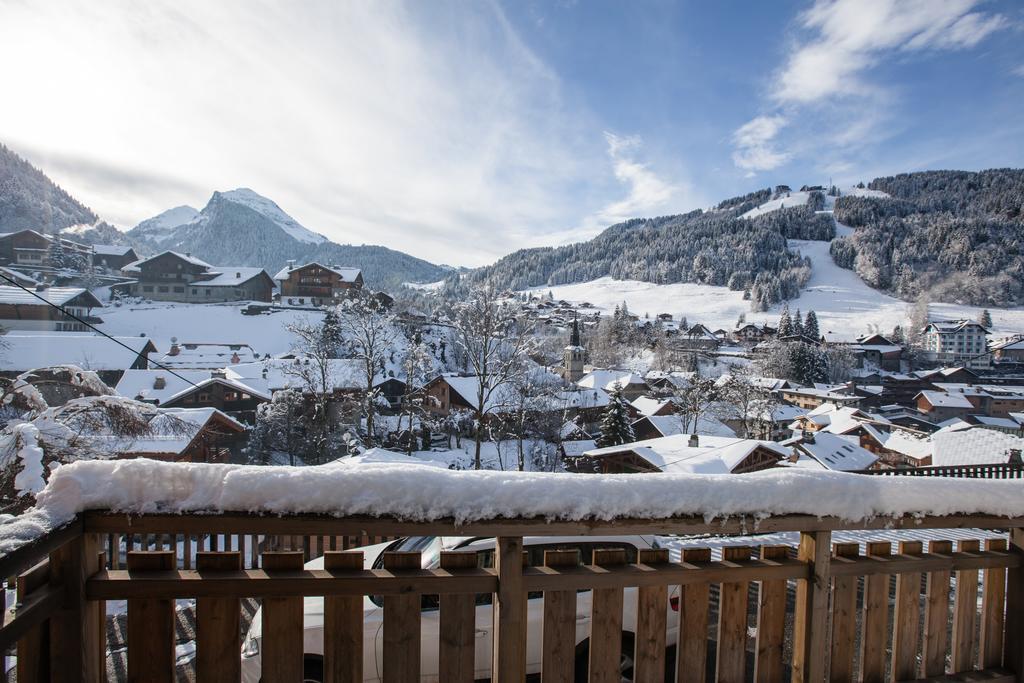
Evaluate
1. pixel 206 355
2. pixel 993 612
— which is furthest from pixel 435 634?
pixel 206 355

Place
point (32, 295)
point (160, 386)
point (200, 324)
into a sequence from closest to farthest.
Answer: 1. point (32, 295)
2. point (160, 386)
3. point (200, 324)

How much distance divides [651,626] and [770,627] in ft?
1.54

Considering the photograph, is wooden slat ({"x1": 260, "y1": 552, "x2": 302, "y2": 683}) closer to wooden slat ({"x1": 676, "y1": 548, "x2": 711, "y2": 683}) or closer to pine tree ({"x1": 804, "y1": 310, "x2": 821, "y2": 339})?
wooden slat ({"x1": 676, "y1": 548, "x2": 711, "y2": 683})

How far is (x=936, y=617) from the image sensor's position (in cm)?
191

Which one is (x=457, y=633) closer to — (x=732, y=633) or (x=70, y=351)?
(x=732, y=633)

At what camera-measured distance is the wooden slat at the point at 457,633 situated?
58.7 inches

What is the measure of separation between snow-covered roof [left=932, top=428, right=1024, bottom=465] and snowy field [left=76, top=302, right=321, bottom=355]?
3726 cm

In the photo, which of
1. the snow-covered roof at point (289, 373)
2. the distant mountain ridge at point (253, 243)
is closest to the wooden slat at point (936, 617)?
the snow-covered roof at point (289, 373)

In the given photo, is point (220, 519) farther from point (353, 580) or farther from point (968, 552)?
point (968, 552)

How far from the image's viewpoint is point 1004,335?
71.0 meters

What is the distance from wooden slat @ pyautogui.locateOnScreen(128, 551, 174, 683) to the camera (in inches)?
53.9

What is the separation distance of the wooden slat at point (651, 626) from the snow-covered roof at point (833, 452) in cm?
1616

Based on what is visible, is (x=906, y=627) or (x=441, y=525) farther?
(x=906, y=627)

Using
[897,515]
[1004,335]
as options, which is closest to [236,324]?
[897,515]
